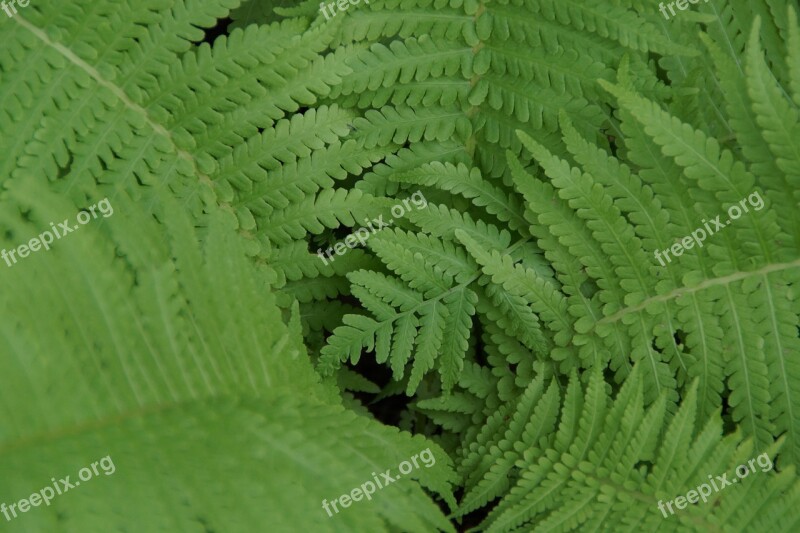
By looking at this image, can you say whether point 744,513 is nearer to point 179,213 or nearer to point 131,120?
point 179,213

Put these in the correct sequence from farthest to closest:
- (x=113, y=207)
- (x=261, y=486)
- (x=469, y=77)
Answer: (x=469, y=77), (x=113, y=207), (x=261, y=486)

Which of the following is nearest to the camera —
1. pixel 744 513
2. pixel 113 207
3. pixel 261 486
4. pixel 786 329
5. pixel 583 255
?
pixel 261 486

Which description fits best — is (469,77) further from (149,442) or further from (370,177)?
(149,442)

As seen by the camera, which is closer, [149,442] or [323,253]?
[149,442]

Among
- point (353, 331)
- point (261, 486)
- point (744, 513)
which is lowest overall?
point (744, 513)

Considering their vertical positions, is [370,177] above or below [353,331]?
above

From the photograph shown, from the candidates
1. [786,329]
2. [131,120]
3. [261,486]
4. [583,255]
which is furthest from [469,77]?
[261,486]

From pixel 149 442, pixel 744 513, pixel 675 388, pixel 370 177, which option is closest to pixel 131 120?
pixel 370 177
